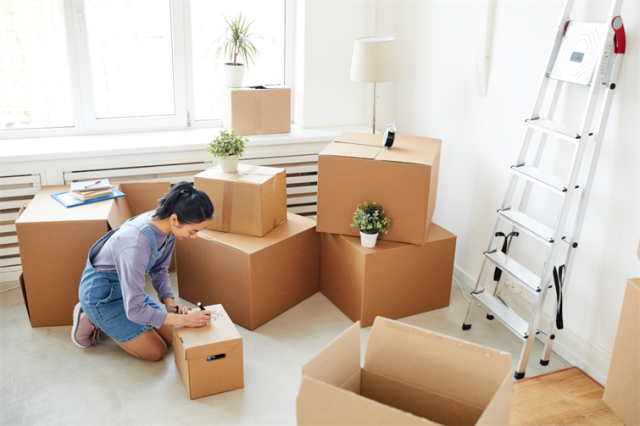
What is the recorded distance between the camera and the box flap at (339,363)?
961 mm

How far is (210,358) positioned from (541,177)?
1664 mm

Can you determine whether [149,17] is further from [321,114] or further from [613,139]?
[613,139]

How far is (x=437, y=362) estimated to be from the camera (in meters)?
1.03

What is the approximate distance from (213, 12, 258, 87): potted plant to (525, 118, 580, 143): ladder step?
1.93 meters

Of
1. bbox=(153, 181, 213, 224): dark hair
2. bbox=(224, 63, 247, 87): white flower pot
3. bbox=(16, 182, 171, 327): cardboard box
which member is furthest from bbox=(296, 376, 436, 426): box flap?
bbox=(224, 63, 247, 87): white flower pot

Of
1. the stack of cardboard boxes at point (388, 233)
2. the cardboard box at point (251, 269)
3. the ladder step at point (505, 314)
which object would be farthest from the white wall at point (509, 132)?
the cardboard box at point (251, 269)

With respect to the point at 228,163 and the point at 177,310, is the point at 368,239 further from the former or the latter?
the point at 177,310

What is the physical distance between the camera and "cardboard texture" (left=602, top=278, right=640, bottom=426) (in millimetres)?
1773

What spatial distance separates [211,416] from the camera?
7.18 feet

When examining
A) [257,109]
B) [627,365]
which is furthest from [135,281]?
[627,365]

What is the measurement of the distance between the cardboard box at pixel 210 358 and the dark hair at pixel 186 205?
0.49 m

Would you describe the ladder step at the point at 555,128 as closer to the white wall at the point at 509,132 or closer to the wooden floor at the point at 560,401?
the white wall at the point at 509,132

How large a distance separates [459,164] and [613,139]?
1098 millimetres

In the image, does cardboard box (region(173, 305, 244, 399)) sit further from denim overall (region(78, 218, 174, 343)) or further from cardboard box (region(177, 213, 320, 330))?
cardboard box (region(177, 213, 320, 330))
